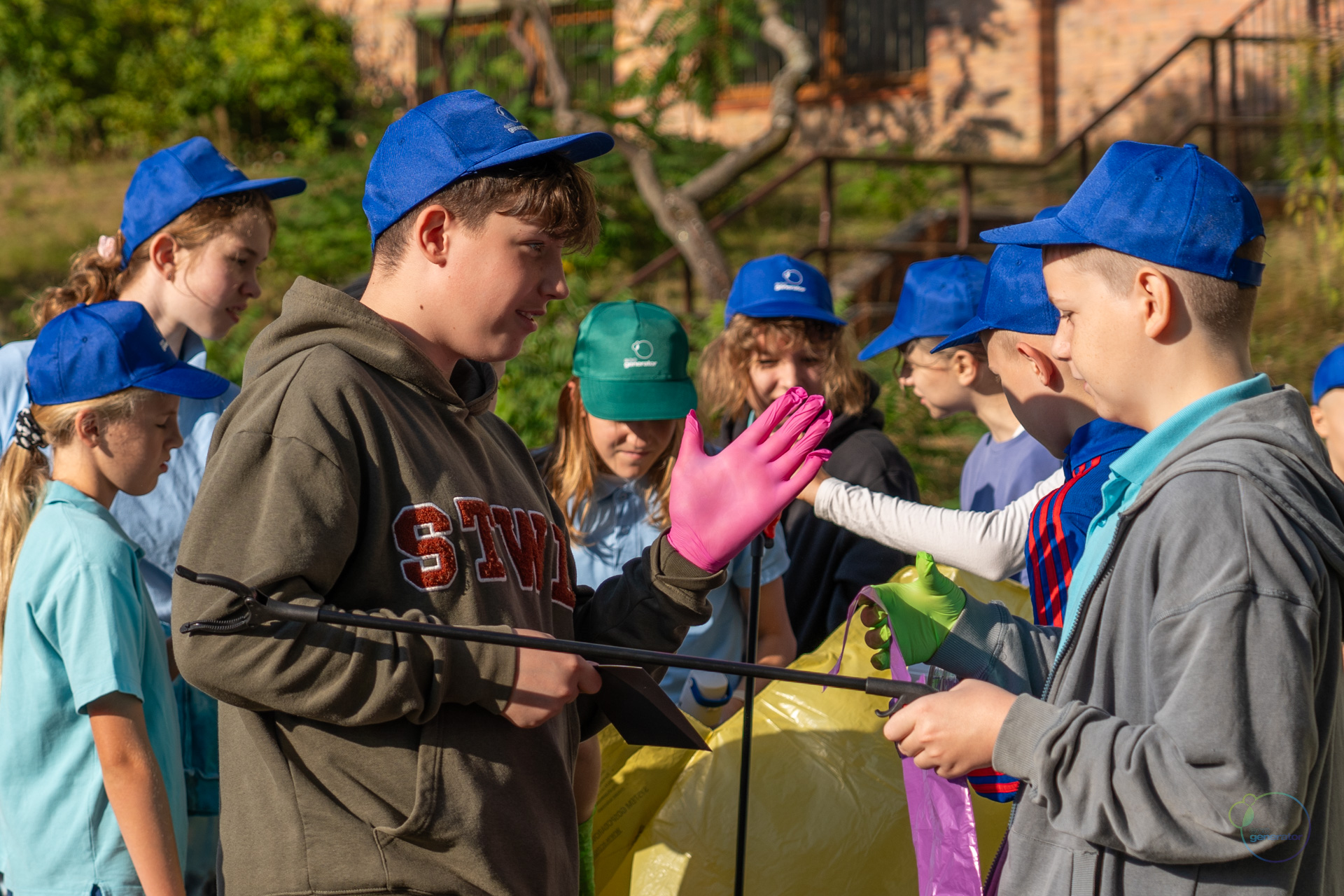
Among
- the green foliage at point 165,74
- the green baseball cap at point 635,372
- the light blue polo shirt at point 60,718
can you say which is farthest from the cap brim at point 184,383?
the green foliage at point 165,74

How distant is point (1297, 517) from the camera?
1.40m

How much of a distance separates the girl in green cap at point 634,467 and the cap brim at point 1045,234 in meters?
1.39

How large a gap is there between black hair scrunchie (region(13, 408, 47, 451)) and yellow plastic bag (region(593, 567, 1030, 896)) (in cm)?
144

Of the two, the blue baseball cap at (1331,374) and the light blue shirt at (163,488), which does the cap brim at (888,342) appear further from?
the light blue shirt at (163,488)

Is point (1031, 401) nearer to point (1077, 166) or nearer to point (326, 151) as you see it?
point (1077, 166)

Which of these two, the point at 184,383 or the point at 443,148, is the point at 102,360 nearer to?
the point at 184,383

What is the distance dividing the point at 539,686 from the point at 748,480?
48cm

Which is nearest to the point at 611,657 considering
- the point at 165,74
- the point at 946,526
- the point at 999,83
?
the point at 946,526

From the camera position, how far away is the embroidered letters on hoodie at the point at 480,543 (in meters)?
1.67

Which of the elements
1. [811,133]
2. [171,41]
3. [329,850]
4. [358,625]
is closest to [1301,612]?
[358,625]

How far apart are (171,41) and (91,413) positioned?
49.0ft

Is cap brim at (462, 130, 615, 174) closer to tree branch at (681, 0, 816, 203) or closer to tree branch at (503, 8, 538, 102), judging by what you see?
tree branch at (681, 0, 816, 203)

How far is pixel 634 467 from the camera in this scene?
316cm

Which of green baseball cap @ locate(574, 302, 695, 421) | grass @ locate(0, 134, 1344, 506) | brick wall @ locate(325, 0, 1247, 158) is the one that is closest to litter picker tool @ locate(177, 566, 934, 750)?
green baseball cap @ locate(574, 302, 695, 421)
